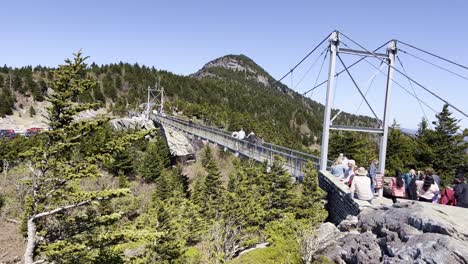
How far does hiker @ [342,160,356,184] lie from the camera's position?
1133cm

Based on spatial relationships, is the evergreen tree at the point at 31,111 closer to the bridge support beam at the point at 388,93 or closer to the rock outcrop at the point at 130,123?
the rock outcrop at the point at 130,123

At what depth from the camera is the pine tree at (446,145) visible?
36.4m

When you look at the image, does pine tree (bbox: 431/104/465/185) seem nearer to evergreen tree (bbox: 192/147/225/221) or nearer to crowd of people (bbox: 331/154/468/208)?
evergreen tree (bbox: 192/147/225/221)

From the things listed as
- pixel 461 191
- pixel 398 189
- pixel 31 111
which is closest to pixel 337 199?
pixel 398 189

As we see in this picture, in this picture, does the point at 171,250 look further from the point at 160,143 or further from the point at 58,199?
the point at 160,143

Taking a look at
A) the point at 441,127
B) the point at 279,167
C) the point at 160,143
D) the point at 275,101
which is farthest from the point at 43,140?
the point at 275,101

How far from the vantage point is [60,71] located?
8930mm

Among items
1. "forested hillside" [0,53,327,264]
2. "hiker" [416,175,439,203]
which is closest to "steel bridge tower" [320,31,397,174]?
"forested hillside" [0,53,327,264]

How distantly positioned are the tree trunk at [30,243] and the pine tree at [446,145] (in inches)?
1465

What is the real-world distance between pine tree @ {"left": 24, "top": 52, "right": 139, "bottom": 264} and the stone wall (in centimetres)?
598

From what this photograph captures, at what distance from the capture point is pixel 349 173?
38.5 feet

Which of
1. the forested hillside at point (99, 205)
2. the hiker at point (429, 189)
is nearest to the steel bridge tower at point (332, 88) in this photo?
the forested hillside at point (99, 205)

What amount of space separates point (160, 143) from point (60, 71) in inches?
1224

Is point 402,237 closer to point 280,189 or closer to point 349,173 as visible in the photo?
point 349,173
